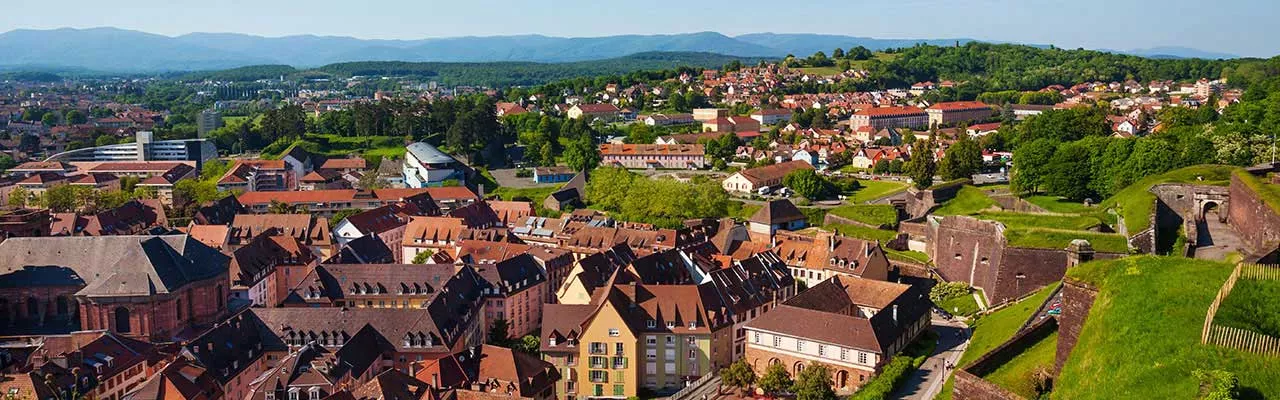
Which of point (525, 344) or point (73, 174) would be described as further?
point (73, 174)

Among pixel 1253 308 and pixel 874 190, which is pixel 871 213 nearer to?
pixel 874 190

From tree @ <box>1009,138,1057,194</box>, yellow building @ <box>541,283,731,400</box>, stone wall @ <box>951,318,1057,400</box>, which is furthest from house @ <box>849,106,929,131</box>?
stone wall @ <box>951,318,1057,400</box>

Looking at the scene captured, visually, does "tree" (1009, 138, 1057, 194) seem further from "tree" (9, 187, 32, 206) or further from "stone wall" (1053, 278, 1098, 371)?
"tree" (9, 187, 32, 206)

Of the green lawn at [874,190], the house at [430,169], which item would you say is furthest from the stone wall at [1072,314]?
the house at [430,169]

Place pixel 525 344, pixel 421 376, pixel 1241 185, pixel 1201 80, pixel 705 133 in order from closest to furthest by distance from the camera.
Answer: pixel 421 376 < pixel 1241 185 < pixel 525 344 < pixel 705 133 < pixel 1201 80

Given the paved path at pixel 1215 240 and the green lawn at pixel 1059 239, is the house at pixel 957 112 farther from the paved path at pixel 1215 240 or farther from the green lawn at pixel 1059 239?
the paved path at pixel 1215 240

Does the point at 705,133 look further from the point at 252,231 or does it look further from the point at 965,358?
the point at 965,358

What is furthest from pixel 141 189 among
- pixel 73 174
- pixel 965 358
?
pixel 965 358
